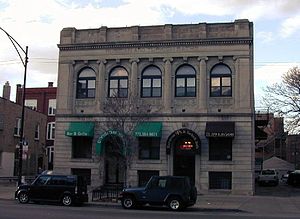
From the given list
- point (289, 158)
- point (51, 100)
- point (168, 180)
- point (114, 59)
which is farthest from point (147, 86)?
point (289, 158)

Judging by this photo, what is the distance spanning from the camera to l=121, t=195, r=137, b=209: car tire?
74.3 ft

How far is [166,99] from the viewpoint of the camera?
34.0m

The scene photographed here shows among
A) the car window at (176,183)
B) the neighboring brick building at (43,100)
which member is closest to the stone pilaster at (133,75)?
the car window at (176,183)

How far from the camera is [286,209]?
23609 millimetres

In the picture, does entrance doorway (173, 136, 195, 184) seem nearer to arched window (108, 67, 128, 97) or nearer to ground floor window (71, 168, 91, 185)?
arched window (108, 67, 128, 97)

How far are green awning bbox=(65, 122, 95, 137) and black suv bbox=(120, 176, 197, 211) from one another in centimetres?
1210

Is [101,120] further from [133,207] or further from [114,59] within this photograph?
[133,207]

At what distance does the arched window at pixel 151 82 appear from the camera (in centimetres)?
3469

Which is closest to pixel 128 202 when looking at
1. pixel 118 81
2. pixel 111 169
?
pixel 111 169

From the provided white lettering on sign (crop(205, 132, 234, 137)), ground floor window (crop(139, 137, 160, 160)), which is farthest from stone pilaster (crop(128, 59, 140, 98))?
Result: white lettering on sign (crop(205, 132, 234, 137))

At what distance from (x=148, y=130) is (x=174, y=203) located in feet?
37.6

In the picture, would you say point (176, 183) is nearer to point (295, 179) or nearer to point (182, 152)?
point (182, 152)

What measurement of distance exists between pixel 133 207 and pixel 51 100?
4523 centimetres

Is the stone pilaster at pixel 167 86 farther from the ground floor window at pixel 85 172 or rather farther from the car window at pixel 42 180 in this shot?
the car window at pixel 42 180
